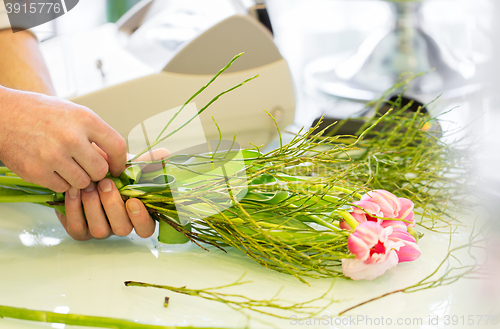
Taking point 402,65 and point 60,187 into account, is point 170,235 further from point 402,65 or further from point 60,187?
point 402,65

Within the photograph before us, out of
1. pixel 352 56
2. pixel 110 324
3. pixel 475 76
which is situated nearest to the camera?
pixel 110 324

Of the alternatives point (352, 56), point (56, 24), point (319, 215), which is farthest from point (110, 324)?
point (352, 56)

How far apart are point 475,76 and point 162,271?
974 millimetres

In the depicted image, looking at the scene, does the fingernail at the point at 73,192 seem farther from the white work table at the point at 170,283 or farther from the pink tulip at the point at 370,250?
the pink tulip at the point at 370,250

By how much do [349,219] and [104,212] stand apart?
22 centimetres

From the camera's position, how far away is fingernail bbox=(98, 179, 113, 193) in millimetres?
358

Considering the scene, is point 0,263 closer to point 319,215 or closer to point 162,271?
point 162,271

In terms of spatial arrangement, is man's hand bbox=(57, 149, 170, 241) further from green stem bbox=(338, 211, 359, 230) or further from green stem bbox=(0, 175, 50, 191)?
green stem bbox=(338, 211, 359, 230)

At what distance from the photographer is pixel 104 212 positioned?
372mm

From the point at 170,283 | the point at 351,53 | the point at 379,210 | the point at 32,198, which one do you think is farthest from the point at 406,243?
the point at 351,53

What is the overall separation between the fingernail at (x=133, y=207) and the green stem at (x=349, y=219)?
0.59 feet

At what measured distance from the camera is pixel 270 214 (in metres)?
0.35

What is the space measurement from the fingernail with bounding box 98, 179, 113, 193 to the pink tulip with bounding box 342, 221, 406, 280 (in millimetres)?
214

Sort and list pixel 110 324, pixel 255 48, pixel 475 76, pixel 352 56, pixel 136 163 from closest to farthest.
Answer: pixel 110 324, pixel 136 163, pixel 255 48, pixel 475 76, pixel 352 56
